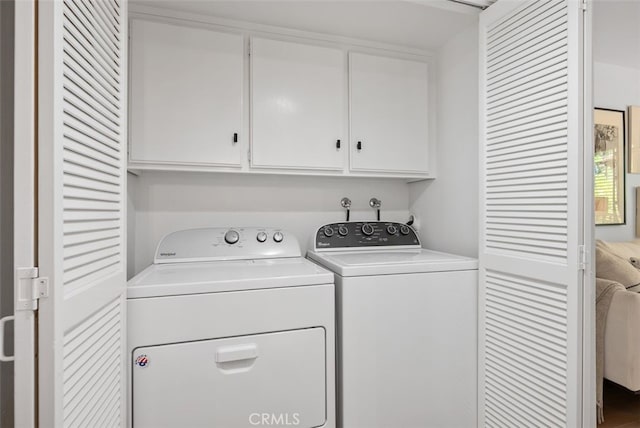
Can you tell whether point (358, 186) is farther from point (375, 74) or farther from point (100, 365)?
point (100, 365)

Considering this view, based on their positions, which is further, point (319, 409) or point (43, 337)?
point (319, 409)

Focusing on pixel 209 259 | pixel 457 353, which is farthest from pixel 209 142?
pixel 457 353

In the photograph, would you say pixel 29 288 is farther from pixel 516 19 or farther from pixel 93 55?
pixel 516 19

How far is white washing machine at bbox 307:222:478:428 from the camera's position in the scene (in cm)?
146

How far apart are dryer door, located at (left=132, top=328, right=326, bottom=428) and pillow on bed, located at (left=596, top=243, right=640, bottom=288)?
1742 millimetres

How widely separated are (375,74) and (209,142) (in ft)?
3.46

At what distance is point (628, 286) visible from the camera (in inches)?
74.3

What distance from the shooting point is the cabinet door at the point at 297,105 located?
5.90 feet

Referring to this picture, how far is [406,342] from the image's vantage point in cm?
154

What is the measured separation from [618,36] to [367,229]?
1660mm

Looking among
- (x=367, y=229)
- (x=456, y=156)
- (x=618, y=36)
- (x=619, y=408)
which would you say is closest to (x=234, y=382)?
(x=367, y=229)

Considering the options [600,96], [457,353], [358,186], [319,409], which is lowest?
A: [319,409]

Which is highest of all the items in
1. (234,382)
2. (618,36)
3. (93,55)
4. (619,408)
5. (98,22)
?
(618,36)

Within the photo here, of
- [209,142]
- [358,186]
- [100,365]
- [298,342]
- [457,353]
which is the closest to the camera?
[100,365]
